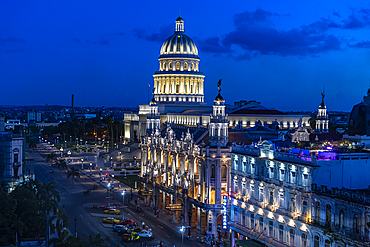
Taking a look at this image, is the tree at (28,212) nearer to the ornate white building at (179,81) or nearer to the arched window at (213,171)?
the arched window at (213,171)

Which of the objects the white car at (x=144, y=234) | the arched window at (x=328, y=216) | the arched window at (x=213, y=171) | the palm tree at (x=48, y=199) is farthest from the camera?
the arched window at (x=213, y=171)

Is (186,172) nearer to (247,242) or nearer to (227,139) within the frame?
(227,139)

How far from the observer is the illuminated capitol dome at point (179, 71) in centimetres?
17775

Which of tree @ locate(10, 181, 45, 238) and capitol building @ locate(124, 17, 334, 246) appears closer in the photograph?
tree @ locate(10, 181, 45, 238)

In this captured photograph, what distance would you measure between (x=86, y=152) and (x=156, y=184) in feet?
350

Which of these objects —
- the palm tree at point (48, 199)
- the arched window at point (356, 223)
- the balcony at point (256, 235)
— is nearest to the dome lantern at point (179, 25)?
the palm tree at point (48, 199)

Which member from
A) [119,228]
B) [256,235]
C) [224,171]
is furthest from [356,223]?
[119,228]

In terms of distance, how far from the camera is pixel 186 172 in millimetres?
86250

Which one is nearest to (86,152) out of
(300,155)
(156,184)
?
(156,184)

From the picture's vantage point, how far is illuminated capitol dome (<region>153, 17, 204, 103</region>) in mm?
177750

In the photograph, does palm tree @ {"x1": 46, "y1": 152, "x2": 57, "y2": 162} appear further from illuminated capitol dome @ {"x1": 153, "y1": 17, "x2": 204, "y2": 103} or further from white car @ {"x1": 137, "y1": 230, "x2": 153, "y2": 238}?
white car @ {"x1": 137, "y1": 230, "x2": 153, "y2": 238}

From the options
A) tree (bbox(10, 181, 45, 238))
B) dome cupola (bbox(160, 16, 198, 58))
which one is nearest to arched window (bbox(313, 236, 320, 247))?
tree (bbox(10, 181, 45, 238))

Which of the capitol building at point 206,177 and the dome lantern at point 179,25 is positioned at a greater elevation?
the dome lantern at point 179,25

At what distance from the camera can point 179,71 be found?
17750cm
